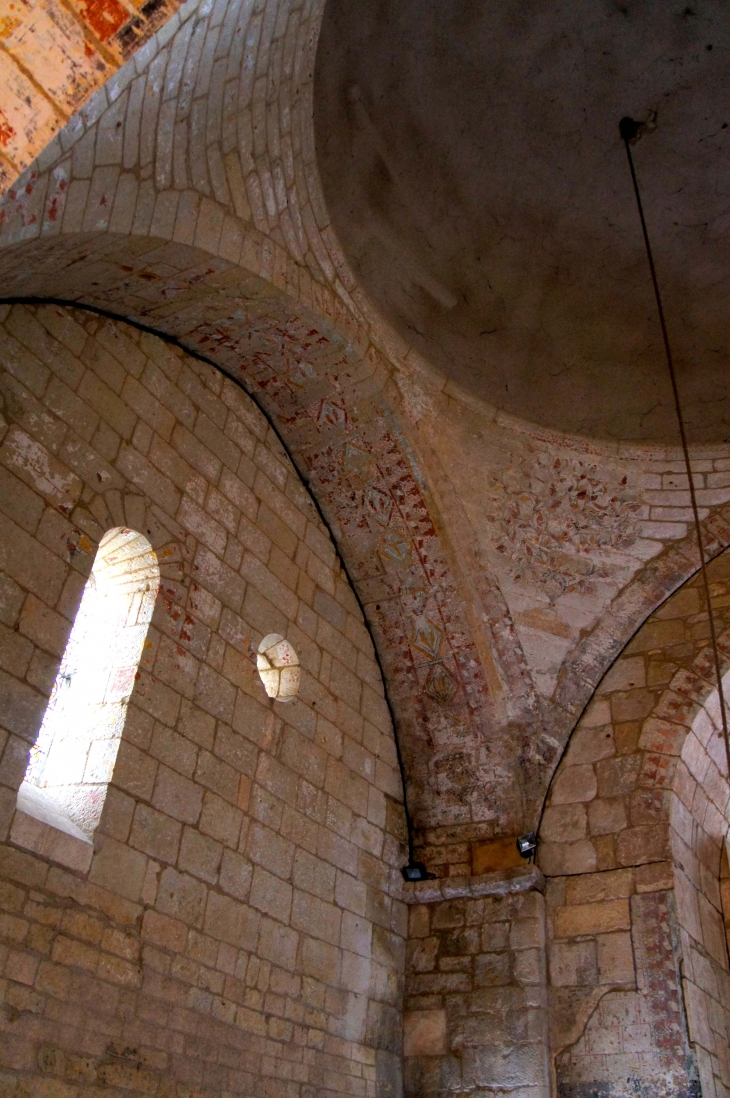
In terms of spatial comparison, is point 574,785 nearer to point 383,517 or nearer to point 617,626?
point 617,626

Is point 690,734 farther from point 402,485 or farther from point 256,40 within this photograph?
point 256,40

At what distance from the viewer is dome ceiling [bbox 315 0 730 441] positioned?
6.06 meters

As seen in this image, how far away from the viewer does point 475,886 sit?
227 inches

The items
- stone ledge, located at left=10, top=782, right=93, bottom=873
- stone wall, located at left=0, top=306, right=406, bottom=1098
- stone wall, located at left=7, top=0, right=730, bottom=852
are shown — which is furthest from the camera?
stone wall, located at left=7, top=0, right=730, bottom=852

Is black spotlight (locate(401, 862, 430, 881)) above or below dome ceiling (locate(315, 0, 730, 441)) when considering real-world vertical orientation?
below

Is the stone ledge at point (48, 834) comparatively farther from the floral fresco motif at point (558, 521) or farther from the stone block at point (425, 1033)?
the floral fresco motif at point (558, 521)

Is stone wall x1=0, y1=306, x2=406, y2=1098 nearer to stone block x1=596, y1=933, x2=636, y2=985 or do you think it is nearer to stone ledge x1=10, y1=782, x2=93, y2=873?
stone ledge x1=10, y1=782, x2=93, y2=873

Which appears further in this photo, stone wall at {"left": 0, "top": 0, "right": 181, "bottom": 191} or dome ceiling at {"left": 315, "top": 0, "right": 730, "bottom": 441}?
dome ceiling at {"left": 315, "top": 0, "right": 730, "bottom": 441}

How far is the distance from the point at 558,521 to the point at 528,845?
202 cm

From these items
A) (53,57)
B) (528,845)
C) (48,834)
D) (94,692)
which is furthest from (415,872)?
(53,57)

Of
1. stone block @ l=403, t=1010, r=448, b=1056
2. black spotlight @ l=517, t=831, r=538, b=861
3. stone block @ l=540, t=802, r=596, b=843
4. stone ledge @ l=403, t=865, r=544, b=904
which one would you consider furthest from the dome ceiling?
stone block @ l=403, t=1010, r=448, b=1056

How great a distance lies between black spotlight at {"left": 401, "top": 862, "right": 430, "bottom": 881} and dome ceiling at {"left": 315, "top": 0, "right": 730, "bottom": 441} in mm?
2968

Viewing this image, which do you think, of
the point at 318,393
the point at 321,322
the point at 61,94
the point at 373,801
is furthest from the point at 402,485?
the point at 61,94

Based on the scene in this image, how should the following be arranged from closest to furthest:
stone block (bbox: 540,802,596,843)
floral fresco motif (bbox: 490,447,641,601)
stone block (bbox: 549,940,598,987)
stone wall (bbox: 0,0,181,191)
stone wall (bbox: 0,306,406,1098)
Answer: stone wall (bbox: 0,0,181,191)
stone wall (bbox: 0,306,406,1098)
stone block (bbox: 549,940,598,987)
stone block (bbox: 540,802,596,843)
floral fresco motif (bbox: 490,447,641,601)
